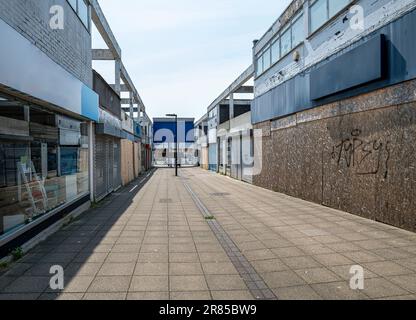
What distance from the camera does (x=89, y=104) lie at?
10422 mm

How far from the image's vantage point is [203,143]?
42.2m

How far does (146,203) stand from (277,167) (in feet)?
19.5

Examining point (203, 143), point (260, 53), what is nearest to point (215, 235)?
point (260, 53)

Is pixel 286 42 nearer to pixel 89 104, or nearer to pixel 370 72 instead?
pixel 370 72

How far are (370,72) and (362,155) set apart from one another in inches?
78.3

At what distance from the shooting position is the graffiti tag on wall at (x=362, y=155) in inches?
304

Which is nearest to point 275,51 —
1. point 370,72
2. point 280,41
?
point 280,41

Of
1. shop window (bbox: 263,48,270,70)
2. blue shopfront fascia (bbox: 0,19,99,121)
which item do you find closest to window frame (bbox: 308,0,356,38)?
shop window (bbox: 263,48,270,70)

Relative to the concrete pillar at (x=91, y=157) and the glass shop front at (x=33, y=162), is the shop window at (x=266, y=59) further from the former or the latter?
the glass shop front at (x=33, y=162)

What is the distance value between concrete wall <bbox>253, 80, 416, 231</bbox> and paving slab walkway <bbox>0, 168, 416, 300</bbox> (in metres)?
0.54

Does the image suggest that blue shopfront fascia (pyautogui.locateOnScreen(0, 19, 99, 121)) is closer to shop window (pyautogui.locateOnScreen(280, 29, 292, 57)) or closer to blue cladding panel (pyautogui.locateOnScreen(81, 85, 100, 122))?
blue cladding panel (pyautogui.locateOnScreen(81, 85, 100, 122))

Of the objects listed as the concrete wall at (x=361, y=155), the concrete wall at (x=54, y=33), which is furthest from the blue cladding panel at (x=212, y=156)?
the concrete wall at (x=54, y=33)

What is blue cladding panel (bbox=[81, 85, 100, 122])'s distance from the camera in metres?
9.73
